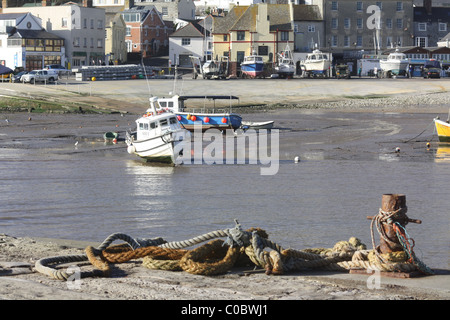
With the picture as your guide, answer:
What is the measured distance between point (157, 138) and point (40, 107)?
23809 millimetres

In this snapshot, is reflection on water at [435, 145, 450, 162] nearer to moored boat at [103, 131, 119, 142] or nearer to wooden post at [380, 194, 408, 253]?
moored boat at [103, 131, 119, 142]

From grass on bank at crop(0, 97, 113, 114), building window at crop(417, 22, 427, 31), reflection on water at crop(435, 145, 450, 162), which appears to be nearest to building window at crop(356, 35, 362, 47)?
building window at crop(417, 22, 427, 31)

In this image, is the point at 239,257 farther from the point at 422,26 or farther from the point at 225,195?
the point at 422,26

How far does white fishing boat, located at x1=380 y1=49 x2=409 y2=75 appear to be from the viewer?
81812 mm

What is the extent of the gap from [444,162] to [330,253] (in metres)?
18.8

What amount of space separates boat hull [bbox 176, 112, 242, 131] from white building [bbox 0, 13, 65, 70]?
47.8 metres

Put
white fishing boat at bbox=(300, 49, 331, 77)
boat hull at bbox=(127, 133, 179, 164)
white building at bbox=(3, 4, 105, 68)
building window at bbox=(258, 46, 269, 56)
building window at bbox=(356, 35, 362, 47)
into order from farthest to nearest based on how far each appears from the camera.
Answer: building window at bbox=(356, 35, 362, 47) → building window at bbox=(258, 46, 269, 56) → white building at bbox=(3, 4, 105, 68) → white fishing boat at bbox=(300, 49, 331, 77) → boat hull at bbox=(127, 133, 179, 164)

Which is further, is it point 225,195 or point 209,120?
point 209,120

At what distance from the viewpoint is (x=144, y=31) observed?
109 meters

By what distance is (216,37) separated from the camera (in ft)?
309

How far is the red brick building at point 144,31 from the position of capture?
354ft

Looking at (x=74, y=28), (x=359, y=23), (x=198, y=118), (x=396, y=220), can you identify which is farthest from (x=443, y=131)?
(x=359, y=23)

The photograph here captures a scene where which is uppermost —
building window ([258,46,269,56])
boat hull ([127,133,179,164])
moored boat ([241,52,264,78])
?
building window ([258,46,269,56])

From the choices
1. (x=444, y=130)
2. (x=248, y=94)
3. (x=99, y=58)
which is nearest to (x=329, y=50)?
(x=99, y=58)
